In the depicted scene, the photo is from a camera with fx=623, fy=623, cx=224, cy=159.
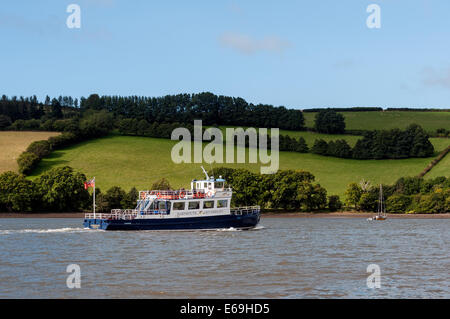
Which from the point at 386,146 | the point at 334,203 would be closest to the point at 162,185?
the point at 334,203

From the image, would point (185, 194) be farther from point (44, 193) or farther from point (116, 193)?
point (44, 193)

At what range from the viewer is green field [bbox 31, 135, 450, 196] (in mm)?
147125

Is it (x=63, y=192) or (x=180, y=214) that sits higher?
(x=180, y=214)

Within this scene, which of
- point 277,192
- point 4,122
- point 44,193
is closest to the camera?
point 44,193

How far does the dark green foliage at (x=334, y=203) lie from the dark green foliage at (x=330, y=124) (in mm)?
60436

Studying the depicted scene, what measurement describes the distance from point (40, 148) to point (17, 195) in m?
33.0

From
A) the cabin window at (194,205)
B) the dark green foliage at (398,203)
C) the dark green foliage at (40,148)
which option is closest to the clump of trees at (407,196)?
the dark green foliage at (398,203)

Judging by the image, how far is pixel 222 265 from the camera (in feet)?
148

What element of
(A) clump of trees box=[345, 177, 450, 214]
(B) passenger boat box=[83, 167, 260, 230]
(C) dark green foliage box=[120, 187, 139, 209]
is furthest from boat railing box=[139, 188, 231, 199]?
(A) clump of trees box=[345, 177, 450, 214]

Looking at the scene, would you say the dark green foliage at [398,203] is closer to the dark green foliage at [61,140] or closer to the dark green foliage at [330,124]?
the dark green foliage at [330,124]

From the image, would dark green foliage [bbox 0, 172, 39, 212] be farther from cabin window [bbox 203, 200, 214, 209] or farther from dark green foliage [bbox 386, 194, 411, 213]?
dark green foliage [bbox 386, 194, 411, 213]

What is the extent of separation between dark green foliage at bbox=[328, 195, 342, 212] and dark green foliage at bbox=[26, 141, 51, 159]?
7269cm

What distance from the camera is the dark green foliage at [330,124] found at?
19138 cm

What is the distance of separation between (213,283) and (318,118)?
162341 millimetres
